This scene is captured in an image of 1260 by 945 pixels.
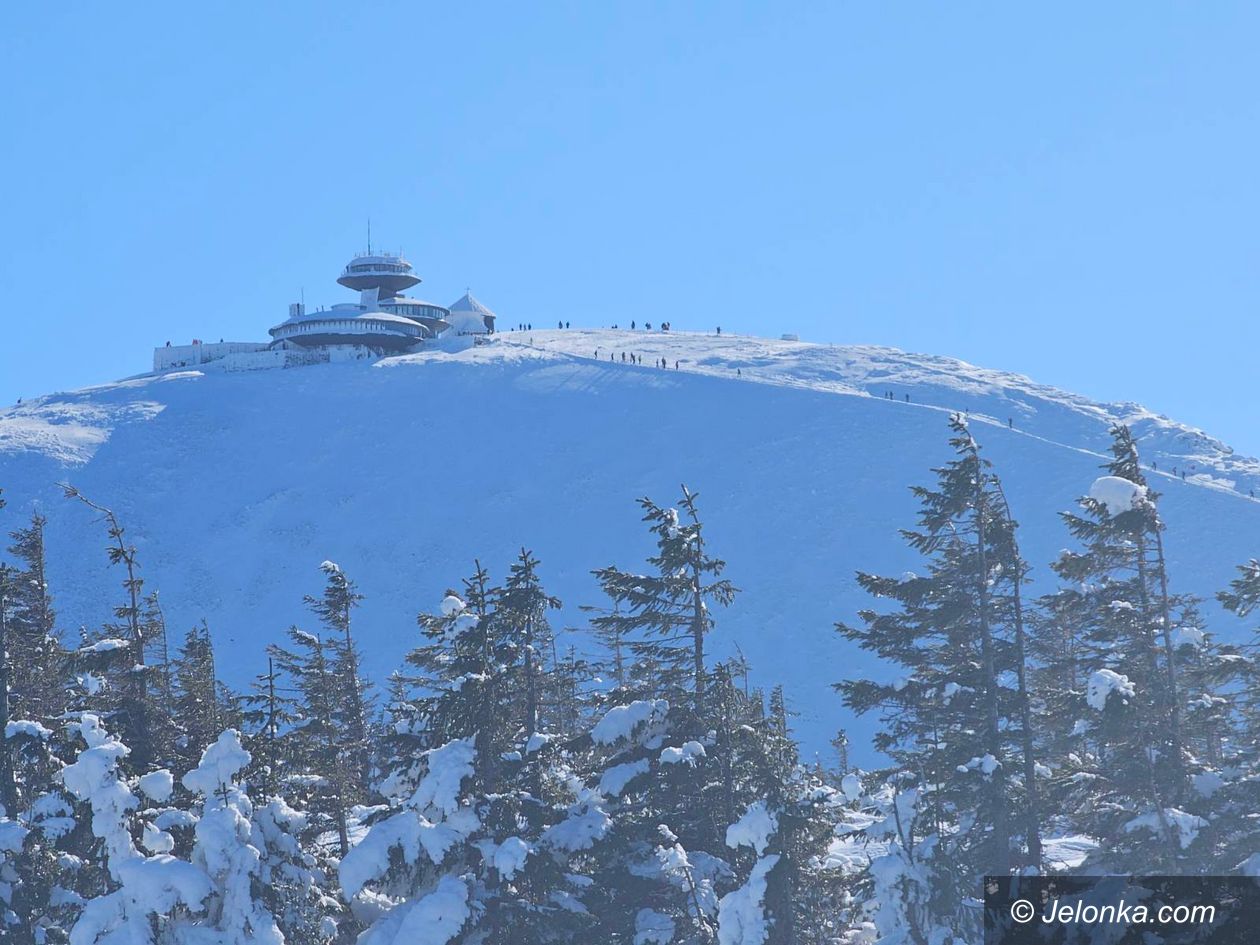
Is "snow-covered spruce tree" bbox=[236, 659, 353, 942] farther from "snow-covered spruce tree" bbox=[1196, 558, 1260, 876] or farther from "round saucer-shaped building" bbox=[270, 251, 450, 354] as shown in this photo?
"round saucer-shaped building" bbox=[270, 251, 450, 354]

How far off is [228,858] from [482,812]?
356 centimetres

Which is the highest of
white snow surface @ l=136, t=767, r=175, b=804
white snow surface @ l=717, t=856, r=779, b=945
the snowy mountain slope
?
the snowy mountain slope

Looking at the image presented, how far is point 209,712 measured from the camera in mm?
25250

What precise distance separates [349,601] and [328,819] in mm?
5941

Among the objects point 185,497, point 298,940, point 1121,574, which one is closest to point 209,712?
point 298,940

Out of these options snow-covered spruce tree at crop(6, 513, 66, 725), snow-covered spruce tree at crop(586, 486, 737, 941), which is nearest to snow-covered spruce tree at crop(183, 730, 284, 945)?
snow-covered spruce tree at crop(6, 513, 66, 725)

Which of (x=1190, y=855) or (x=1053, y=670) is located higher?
(x=1053, y=670)

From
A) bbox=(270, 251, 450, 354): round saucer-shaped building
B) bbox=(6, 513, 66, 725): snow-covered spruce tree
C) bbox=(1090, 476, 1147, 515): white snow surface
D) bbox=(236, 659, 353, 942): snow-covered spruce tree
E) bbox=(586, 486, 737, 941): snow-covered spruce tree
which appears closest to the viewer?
bbox=(236, 659, 353, 942): snow-covered spruce tree

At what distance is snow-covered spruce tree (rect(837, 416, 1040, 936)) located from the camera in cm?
2398

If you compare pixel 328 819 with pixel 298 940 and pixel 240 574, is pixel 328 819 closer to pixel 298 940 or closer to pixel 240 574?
pixel 298 940

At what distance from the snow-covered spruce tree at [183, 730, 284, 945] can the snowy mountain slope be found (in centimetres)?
5145

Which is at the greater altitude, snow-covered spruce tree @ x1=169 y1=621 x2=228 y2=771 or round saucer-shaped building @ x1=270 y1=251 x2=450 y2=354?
round saucer-shaped building @ x1=270 y1=251 x2=450 y2=354

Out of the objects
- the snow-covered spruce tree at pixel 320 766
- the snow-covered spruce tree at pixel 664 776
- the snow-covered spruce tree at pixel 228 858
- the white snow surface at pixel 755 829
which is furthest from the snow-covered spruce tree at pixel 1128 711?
the snow-covered spruce tree at pixel 228 858

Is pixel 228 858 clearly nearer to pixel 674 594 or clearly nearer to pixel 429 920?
pixel 429 920
